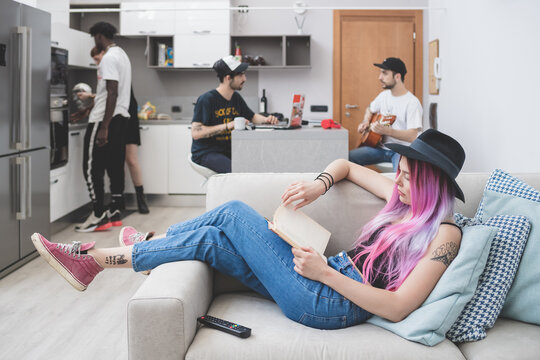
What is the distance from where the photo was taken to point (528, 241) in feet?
5.74

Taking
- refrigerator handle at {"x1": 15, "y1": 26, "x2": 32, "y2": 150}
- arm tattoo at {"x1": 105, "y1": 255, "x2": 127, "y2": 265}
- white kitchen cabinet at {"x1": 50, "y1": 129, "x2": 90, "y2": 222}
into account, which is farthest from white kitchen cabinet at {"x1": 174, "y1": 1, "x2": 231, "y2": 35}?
arm tattoo at {"x1": 105, "y1": 255, "x2": 127, "y2": 265}

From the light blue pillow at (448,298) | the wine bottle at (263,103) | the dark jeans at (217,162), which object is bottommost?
the light blue pillow at (448,298)

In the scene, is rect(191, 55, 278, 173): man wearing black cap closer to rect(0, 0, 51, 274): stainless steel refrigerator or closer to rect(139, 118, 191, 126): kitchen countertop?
rect(0, 0, 51, 274): stainless steel refrigerator

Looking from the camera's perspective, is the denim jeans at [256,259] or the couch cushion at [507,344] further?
the denim jeans at [256,259]

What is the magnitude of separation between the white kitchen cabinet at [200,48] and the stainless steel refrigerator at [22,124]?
2.13 meters

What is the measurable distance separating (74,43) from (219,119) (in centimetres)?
199

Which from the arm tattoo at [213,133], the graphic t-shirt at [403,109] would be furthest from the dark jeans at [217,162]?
the graphic t-shirt at [403,109]

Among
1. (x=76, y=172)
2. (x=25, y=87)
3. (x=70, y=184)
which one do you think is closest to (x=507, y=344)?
(x=25, y=87)

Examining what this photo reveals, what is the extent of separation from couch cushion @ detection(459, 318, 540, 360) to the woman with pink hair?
207 millimetres

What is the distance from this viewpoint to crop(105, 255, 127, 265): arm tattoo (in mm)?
1948

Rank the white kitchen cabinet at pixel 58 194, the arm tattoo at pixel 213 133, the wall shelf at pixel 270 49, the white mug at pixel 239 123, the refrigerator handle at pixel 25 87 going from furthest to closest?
the wall shelf at pixel 270 49
the white kitchen cabinet at pixel 58 194
the arm tattoo at pixel 213 133
the white mug at pixel 239 123
the refrigerator handle at pixel 25 87

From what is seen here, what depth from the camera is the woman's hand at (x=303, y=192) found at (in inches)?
74.2

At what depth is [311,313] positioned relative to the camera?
167 cm

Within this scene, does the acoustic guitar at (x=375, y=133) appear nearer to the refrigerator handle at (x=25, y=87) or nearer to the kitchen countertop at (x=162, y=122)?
the kitchen countertop at (x=162, y=122)
